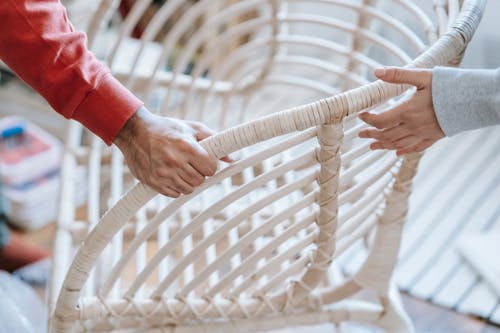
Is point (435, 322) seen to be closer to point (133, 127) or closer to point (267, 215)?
point (267, 215)

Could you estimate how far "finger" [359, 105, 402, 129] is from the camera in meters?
0.70

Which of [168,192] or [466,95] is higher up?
[466,95]

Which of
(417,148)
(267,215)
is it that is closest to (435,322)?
(267,215)

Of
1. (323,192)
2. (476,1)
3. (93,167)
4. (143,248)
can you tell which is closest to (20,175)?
(93,167)

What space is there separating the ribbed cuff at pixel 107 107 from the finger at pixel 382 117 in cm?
26

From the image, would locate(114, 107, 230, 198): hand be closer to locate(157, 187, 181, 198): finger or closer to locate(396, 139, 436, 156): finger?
locate(157, 187, 181, 198): finger

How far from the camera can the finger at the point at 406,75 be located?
0.67m

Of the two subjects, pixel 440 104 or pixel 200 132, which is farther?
pixel 200 132

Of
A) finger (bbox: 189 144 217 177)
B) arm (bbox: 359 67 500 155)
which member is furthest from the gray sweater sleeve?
finger (bbox: 189 144 217 177)

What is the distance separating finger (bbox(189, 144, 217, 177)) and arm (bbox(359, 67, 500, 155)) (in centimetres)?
16

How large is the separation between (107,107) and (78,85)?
40mm

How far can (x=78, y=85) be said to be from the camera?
2.47ft

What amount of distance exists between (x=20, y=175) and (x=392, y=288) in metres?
0.97

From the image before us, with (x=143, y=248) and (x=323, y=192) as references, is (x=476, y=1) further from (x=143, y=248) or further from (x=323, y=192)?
(x=143, y=248)
